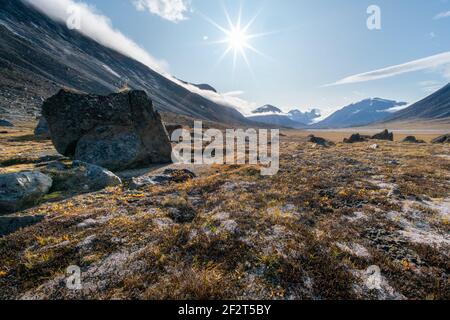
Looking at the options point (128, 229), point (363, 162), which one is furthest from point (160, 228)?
point (363, 162)

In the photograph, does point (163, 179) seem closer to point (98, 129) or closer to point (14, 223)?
point (98, 129)

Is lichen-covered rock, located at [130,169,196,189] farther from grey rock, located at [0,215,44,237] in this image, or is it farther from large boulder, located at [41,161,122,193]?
grey rock, located at [0,215,44,237]

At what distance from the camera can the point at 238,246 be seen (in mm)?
8281

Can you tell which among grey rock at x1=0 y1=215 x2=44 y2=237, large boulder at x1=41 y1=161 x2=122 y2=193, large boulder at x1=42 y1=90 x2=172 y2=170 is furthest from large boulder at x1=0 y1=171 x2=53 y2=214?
large boulder at x1=42 y1=90 x2=172 y2=170

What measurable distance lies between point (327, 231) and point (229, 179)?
9.70 metres

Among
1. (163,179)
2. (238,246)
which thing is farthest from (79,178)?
(238,246)

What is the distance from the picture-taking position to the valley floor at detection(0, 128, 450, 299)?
6207 millimetres

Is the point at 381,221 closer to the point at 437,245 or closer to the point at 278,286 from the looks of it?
the point at 437,245

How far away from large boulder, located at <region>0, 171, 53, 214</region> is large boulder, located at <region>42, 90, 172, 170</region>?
7638mm

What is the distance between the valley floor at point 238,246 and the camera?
621 centimetres

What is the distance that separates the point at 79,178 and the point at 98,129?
825 centimetres

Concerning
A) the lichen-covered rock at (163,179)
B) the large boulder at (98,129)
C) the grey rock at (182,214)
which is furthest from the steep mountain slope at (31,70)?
the grey rock at (182,214)

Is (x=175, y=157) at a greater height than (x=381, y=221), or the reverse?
(x=175, y=157)

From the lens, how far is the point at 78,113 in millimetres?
21844
